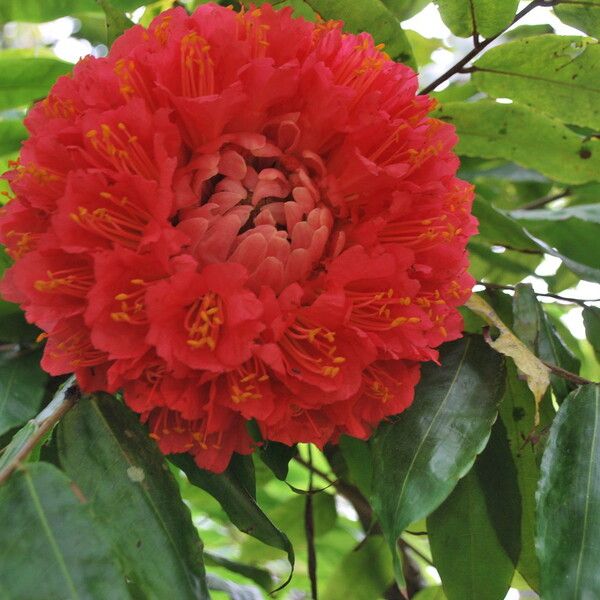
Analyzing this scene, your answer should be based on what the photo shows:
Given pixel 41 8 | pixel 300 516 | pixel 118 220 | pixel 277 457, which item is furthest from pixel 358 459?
pixel 41 8

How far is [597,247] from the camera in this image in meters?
0.84

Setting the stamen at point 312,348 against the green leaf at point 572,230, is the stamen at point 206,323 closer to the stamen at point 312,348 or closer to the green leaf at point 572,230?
the stamen at point 312,348

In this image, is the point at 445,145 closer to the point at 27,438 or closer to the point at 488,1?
the point at 488,1

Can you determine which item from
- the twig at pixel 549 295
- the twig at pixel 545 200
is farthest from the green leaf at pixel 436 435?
the twig at pixel 545 200

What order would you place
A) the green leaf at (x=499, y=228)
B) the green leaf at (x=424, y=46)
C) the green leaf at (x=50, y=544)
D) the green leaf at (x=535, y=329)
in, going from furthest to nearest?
the green leaf at (x=424, y=46), the green leaf at (x=499, y=228), the green leaf at (x=535, y=329), the green leaf at (x=50, y=544)

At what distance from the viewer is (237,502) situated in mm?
571

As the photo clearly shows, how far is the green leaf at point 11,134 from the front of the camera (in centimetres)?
77

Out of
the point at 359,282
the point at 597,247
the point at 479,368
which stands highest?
the point at 359,282

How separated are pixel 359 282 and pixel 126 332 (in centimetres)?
15

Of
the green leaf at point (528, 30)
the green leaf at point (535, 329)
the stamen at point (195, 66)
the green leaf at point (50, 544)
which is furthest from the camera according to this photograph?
the green leaf at point (528, 30)

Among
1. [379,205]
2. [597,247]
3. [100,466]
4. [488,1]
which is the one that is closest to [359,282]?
[379,205]

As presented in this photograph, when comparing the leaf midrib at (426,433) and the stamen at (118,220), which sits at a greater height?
the stamen at (118,220)

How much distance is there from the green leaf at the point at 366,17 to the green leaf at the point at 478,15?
0.15 feet

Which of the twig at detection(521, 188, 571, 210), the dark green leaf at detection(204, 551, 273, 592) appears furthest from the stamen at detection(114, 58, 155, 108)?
the twig at detection(521, 188, 571, 210)
